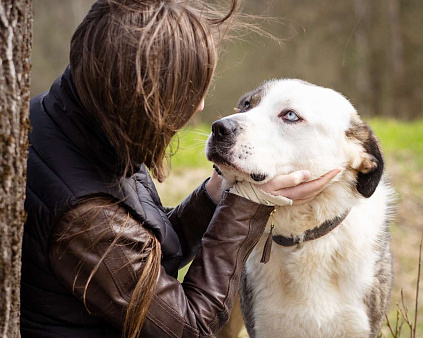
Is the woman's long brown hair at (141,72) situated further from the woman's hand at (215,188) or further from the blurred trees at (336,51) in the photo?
the blurred trees at (336,51)

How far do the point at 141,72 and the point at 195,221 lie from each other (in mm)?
1025

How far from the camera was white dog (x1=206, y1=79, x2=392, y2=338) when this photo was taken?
2521 mm

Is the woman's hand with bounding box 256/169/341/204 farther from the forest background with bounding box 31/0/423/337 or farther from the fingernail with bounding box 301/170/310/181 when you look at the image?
the forest background with bounding box 31/0/423/337

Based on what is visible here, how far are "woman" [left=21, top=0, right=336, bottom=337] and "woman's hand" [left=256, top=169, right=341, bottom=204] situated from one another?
0.32 meters

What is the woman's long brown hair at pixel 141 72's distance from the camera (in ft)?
5.98

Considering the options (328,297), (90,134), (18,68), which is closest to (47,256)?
(90,134)

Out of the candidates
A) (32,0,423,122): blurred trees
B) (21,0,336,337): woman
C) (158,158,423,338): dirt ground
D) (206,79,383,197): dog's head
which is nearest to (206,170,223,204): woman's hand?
(206,79,383,197): dog's head

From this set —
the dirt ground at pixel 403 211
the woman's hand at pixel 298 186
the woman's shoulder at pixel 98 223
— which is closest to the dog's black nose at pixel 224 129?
the woman's hand at pixel 298 186

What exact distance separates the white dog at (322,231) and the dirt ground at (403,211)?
2.77 m

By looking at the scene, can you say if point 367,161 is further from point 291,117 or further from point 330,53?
point 330,53

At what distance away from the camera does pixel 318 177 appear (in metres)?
2.50

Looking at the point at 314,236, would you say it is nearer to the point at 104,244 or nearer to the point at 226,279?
the point at 226,279

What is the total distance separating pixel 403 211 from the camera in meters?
7.13

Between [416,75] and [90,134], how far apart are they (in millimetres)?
15618
